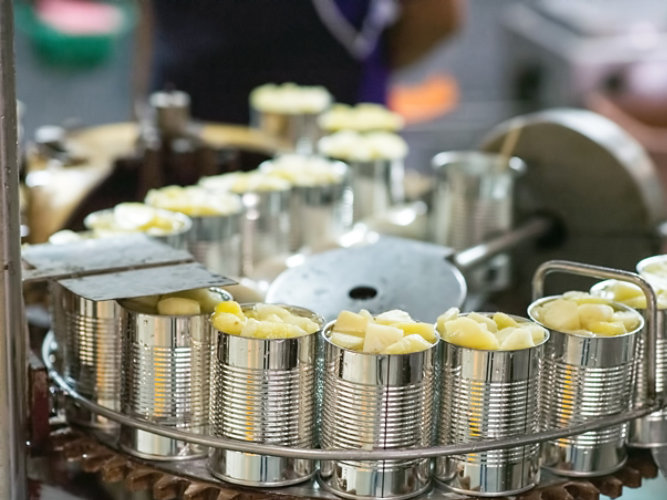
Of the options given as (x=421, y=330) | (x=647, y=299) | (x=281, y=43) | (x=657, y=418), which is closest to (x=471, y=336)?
(x=421, y=330)

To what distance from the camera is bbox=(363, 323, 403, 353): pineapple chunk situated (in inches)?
58.4

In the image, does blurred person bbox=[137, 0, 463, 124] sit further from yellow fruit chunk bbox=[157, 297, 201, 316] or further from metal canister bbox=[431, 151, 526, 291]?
yellow fruit chunk bbox=[157, 297, 201, 316]

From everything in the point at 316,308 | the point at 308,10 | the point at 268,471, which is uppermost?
the point at 308,10

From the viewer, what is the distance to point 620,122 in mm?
4867

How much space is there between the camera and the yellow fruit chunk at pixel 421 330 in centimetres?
154

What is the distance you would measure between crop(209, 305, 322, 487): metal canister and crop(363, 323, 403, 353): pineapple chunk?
9cm

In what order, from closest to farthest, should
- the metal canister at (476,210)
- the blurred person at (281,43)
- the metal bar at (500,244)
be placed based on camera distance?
1. the metal bar at (500,244)
2. the metal canister at (476,210)
3. the blurred person at (281,43)

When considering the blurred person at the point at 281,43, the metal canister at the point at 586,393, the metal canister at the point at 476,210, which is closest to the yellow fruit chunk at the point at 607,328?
the metal canister at the point at 586,393

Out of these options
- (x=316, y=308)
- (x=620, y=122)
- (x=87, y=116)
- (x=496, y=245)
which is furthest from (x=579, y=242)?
(x=87, y=116)

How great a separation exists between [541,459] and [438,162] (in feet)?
3.50

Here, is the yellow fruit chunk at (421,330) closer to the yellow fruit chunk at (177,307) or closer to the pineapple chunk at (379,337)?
the pineapple chunk at (379,337)

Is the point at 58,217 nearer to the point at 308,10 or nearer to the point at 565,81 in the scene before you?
the point at 308,10

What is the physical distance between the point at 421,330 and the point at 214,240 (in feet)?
2.03

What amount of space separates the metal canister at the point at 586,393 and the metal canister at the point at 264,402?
34cm
